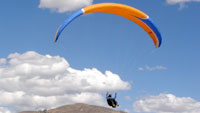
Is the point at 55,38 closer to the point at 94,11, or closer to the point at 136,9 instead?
the point at 94,11

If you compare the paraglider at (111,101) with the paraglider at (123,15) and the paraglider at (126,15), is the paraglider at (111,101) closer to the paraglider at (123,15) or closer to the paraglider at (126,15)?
the paraglider at (123,15)

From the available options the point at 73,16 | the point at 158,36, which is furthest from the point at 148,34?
the point at 73,16

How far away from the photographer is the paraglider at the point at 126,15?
98.2 feet

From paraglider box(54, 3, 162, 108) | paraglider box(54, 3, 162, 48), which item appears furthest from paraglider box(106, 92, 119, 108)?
paraglider box(54, 3, 162, 48)

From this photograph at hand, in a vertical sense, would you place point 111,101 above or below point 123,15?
below

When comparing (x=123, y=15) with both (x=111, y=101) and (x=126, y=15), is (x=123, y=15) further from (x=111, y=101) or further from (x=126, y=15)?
(x=111, y=101)

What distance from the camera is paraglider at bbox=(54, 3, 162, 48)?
29925mm

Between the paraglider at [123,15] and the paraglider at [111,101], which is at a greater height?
the paraglider at [123,15]

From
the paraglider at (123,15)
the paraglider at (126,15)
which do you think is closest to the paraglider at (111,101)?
the paraglider at (123,15)

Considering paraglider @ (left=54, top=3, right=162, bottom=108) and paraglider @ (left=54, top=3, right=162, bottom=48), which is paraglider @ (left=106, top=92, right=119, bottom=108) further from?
paraglider @ (left=54, top=3, right=162, bottom=48)

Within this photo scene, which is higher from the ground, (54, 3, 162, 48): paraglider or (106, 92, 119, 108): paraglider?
(54, 3, 162, 48): paraglider

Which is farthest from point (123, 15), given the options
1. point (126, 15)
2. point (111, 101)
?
point (111, 101)

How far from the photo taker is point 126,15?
3522cm

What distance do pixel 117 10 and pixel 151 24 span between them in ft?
13.6
